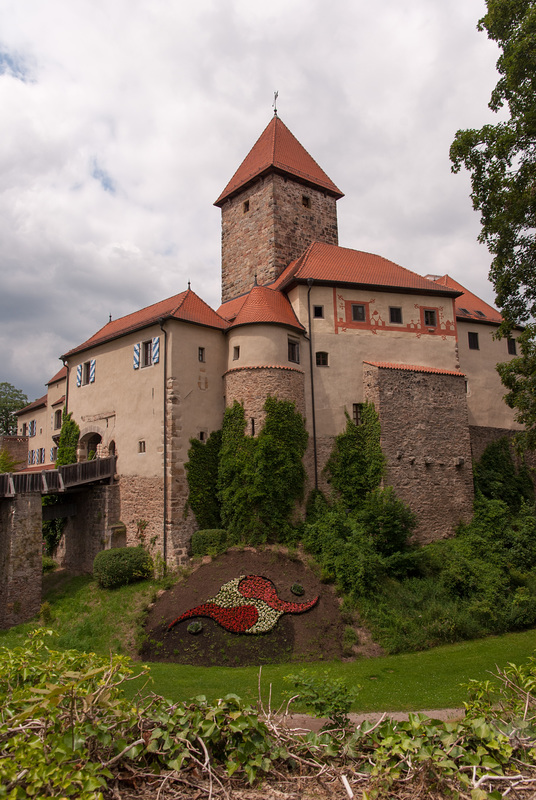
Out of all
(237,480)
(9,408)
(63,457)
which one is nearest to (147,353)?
(237,480)

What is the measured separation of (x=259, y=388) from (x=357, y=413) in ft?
13.1

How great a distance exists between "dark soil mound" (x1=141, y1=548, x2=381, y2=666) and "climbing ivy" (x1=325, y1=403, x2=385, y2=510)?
3380 mm

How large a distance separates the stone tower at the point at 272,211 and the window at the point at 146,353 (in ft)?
20.3

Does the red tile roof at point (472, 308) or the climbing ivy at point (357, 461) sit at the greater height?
the red tile roof at point (472, 308)

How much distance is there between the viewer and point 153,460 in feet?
60.3

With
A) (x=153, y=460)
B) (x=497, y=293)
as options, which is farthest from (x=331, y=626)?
(x=497, y=293)

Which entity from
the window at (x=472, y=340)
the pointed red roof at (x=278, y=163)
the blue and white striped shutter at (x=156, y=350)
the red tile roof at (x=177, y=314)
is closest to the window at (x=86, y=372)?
the red tile roof at (x=177, y=314)

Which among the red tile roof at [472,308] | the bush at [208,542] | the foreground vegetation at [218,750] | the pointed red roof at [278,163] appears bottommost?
the bush at [208,542]

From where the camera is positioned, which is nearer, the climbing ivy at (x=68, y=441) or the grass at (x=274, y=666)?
the grass at (x=274, y=666)

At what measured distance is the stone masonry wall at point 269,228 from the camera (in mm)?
23125

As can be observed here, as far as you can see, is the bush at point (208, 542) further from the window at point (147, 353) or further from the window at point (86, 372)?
the window at point (86, 372)

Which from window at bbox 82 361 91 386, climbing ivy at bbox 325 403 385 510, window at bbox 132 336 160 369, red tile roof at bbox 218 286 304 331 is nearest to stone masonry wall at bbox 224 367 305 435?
red tile roof at bbox 218 286 304 331

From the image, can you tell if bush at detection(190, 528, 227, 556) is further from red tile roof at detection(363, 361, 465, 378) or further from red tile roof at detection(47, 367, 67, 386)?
red tile roof at detection(47, 367, 67, 386)

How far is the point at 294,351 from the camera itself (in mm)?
A: 19203
